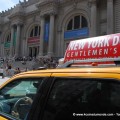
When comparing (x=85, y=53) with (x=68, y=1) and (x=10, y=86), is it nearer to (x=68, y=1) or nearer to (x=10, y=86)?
(x=10, y=86)

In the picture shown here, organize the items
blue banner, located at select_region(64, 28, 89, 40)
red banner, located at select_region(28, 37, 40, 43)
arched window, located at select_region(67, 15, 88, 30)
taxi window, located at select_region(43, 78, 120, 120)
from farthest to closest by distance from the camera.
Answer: red banner, located at select_region(28, 37, 40, 43)
arched window, located at select_region(67, 15, 88, 30)
blue banner, located at select_region(64, 28, 89, 40)
taxi window, located at select_region(43, 78, 120, 120)

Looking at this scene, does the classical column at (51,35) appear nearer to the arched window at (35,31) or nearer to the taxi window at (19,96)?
the arched window at (35,31)

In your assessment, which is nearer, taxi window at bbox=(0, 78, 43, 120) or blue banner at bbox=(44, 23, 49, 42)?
taxi window at bbox=(0, 78, 43, 120)

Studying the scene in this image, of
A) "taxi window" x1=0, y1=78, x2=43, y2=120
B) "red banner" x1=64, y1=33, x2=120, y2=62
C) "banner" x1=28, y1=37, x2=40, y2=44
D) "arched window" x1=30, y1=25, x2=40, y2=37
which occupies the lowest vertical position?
"taxi window" x1=0, y1=78, x2=43, y2=120

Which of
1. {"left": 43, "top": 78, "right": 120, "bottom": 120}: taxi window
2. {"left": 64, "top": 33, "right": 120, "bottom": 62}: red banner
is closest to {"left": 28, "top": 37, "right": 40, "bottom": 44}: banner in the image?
{"left": 64, "top": 33, "right": 120, "bottom": 62}: red banner

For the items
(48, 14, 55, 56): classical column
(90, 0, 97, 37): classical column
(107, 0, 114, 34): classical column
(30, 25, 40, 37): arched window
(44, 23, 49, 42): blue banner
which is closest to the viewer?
(107, 0, 114, 34): classical column

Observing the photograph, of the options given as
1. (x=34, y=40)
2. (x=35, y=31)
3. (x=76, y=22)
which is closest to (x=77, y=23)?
(x=76, y=22)

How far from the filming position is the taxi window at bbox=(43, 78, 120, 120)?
83.5 inches

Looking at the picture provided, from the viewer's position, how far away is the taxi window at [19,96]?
2826mm

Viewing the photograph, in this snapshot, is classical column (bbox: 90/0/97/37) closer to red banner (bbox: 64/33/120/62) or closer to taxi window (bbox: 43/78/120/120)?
red banner (bbox: 64/33/120/62)

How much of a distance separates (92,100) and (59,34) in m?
38.0

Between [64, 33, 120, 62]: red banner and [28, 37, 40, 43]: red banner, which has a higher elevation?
[28, 37, 40, 43]: red banner

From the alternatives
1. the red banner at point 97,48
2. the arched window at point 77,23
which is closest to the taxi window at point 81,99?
the red banner at point 97,48

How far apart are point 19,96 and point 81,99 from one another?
1.29 meters
